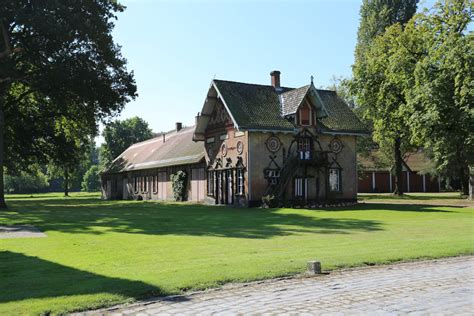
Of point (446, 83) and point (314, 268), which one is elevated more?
point (446, 83)

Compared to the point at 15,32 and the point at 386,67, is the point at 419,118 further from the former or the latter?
the point at 15,32

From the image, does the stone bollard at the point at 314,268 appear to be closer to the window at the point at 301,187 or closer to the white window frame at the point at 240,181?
the white window frame at the point at 240,181

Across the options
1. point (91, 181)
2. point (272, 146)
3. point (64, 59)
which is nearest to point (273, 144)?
point (272, 146)

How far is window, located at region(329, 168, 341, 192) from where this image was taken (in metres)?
36.3

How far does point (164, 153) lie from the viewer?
4797cm

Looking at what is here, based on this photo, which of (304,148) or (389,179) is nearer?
(304,148)

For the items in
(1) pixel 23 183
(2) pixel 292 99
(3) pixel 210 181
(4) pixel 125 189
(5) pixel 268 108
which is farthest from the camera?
(1) pixel 23 183

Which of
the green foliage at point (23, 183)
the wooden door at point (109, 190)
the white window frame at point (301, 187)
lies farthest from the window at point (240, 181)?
the green foliage at point (23, 183)

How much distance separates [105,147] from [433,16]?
213 ft

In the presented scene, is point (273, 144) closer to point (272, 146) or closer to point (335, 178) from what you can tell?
point (272, 146)

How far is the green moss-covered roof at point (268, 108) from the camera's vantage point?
3347cm

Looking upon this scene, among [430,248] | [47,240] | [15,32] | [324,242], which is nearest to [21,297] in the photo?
[47,240]

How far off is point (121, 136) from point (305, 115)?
5857 centimetres

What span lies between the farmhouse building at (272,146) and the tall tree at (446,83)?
5515 millimetres
